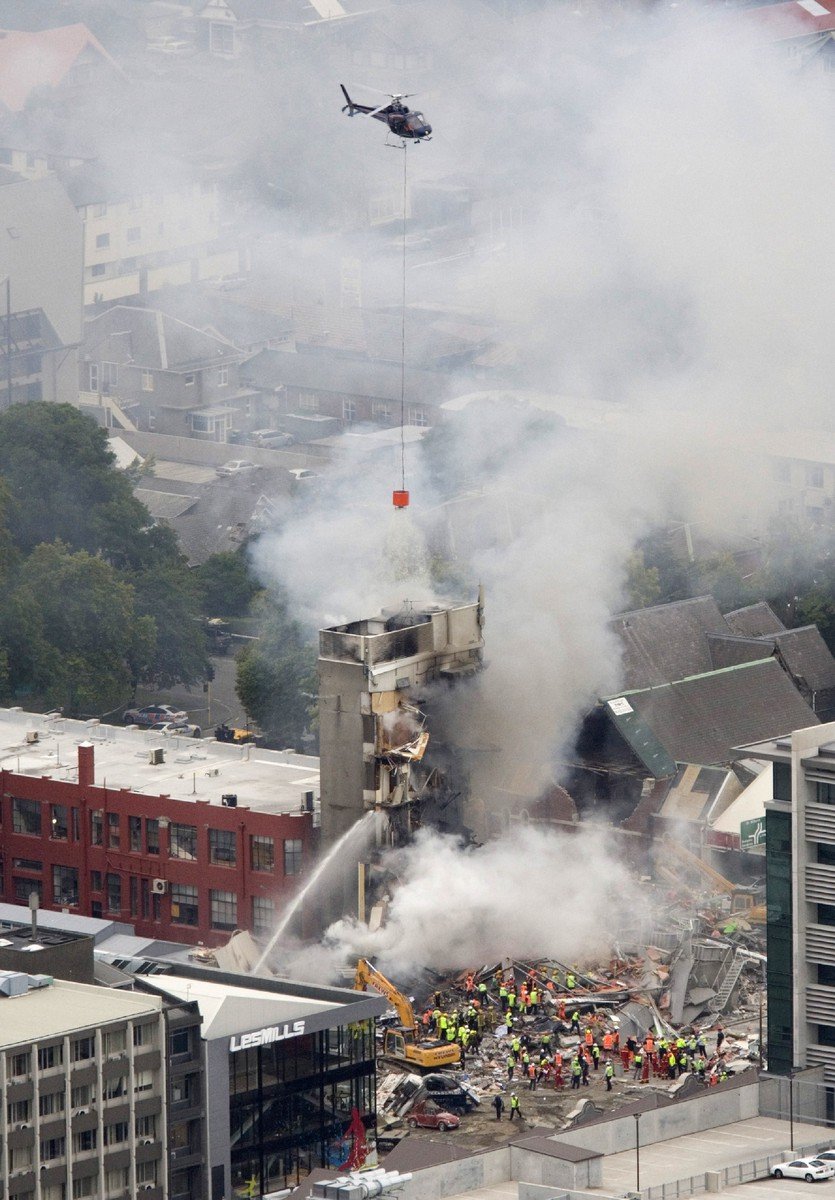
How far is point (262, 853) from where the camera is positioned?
330 ft

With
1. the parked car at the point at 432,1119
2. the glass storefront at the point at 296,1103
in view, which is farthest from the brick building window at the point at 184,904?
the glass storefront at the point at 296,1103

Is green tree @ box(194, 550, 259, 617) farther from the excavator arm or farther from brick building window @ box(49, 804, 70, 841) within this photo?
the excavator arm

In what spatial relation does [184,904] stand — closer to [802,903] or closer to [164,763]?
[164,763]

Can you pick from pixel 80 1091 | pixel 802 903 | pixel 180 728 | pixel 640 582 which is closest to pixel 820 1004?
pixel 802 903

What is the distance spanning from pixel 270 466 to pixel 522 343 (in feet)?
44.9

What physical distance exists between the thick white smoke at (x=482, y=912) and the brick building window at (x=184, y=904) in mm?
5522

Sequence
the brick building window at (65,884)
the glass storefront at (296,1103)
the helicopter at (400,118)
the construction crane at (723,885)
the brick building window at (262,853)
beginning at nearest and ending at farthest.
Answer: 1. the glass storefront at (296,1103)
2. the brick building window at (262,853)
3. the helicopter at (400,118)
4. the construction crane at (723,885)
5. the brick building window at (65,884)

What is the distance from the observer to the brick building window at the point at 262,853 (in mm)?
100188

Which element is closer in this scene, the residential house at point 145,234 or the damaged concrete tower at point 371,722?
the damaged concrete tower at point 371,722

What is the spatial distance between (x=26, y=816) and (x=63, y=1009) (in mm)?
27317

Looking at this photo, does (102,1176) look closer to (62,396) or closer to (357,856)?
(357,856)

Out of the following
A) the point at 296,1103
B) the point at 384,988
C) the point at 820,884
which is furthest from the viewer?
the point at 384,988

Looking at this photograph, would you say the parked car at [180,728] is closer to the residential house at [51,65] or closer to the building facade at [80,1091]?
the building facade at [80,1091]

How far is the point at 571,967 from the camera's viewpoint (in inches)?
3821
